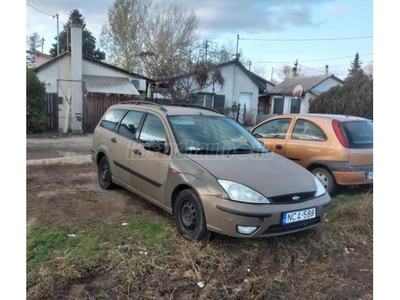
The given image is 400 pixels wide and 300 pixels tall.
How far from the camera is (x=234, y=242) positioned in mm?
3715

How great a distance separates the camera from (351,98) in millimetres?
18016

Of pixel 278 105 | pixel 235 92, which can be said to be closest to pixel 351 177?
pixel 235 92

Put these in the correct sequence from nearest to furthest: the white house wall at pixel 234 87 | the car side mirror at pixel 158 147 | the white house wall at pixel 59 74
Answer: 1. the car side mirror at pixel 158 147
2. the white house wall at pixel 59 74
3. the white house wall at pixel 234 87

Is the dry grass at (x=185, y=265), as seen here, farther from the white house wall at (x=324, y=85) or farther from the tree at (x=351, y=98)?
the white house wall at (x=324, y=85)

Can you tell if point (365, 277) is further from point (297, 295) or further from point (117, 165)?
point (117, 165)

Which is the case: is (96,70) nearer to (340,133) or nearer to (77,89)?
(77,89)

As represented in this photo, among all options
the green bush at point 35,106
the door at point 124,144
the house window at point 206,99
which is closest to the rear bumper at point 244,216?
the door at point 124,144

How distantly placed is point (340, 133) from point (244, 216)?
3089 millimetres

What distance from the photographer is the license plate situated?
3.38m

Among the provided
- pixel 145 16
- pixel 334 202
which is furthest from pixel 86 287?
pixel 145 16

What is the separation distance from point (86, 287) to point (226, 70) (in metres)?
20.9

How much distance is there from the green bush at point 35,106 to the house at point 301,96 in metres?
18.9

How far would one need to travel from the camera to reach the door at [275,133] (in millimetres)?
6263
